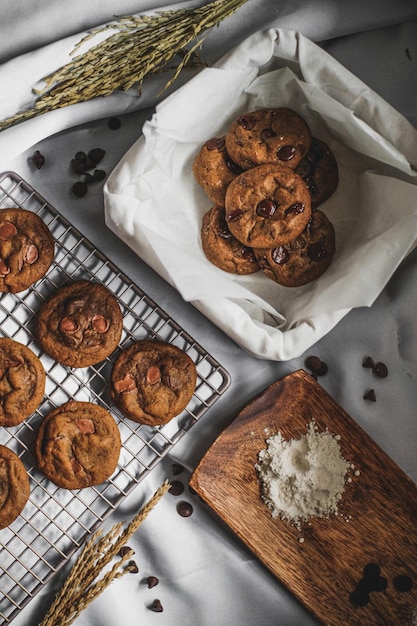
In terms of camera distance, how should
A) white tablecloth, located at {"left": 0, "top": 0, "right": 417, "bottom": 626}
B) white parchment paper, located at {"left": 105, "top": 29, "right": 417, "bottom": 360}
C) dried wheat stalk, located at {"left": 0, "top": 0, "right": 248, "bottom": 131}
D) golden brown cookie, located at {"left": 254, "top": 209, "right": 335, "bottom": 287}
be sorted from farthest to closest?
white tablecloth, located at {"left": 0, "top": 0, "right": 417, "bottom": 626}, golden brown cookie, located at {"left": 254, "top": 209, "right": 335, "bottom": 287}, white parchment paper, located at {"left": 105, "top": 29, "right": 417, "bottom": 360}, dried wheat stalk, located at {"left": 0, "top": 0, "right": 248, "bottom": 131}

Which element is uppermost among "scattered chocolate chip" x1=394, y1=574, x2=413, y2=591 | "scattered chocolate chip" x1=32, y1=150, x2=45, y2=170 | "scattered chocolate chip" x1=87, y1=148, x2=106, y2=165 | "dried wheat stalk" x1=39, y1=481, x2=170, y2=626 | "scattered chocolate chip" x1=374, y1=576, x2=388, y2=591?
"scattered chocolate chip" x1=87, y1=148, x2=106, y2=165

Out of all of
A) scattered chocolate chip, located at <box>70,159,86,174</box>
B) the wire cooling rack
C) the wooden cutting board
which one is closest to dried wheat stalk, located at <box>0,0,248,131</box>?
scattered chocolate chip, located at <box>70,159,86,174</box>

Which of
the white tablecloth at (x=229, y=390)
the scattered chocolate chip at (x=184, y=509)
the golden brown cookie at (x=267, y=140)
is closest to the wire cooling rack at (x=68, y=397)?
the white tablecloth at (x=229, y=390)

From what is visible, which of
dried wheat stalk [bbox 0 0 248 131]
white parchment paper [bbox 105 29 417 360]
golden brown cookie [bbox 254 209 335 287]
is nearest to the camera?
dried wheat stalk [bbox 0 0 248 131]

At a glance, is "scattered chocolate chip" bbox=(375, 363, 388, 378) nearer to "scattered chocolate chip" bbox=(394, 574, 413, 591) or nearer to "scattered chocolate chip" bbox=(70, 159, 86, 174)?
"scattered chocolate chip" bbox=(394, 574, 413, 591)

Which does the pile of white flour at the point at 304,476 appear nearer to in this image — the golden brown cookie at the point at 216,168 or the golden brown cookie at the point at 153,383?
the golden brown cookie at the point at 153,383

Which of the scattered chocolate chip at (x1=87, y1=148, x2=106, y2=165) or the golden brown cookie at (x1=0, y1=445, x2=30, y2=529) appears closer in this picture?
the golden brown cookie at (x1=0, y1=445, x2=30, y2=529)

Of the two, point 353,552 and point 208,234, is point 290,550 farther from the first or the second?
point 208,234

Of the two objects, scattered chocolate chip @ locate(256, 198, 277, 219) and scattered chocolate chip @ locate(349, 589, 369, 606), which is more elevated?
scattered chocolate chip @ locate(256, 198, 277, 219)

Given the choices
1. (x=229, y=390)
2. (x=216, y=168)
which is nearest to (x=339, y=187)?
(x=216, y=168)
